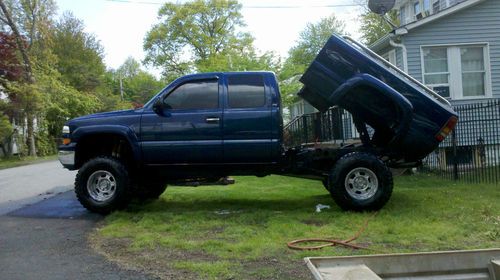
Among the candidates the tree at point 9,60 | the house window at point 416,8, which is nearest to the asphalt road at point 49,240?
the house window at point 416,8

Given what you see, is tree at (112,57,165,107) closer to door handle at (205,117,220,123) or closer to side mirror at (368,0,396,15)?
side mirror at (368,0,396,15)

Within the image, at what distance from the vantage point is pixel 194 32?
5059cm

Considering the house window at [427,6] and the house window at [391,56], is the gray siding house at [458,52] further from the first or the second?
the house window at [427,6]

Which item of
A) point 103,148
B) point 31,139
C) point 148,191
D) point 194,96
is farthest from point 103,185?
point 31,139

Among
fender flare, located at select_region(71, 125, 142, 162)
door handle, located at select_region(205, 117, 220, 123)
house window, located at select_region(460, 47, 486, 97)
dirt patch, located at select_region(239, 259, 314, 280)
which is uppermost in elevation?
house window, located at select_region(460, 47, 486, 97)

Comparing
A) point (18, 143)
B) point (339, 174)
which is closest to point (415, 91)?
point (339, 174)

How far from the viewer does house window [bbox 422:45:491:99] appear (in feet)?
48.4

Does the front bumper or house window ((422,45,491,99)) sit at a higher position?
house window ((422,45,491,99))

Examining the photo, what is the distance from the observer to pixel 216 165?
802 cm

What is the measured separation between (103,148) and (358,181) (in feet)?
13.9

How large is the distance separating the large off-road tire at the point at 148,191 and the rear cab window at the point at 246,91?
2.11m

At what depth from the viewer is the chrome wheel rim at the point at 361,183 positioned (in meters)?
7.74

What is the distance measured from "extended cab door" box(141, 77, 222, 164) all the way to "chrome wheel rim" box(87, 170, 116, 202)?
690 millimetres

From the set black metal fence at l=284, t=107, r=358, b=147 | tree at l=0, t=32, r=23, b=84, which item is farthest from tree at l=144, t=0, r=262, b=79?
black metal fence at l=284, t=107, r=358, b=147
